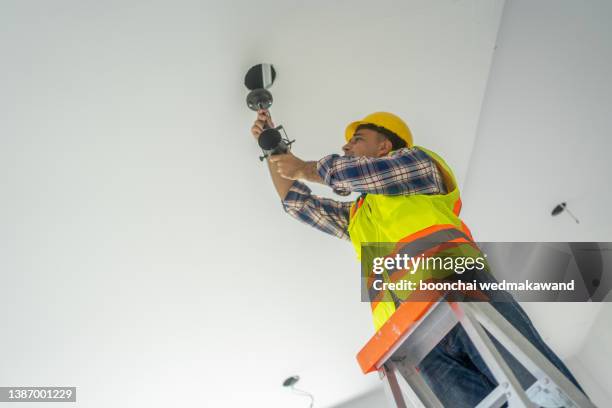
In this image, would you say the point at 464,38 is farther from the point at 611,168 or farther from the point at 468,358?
the point at 611,168

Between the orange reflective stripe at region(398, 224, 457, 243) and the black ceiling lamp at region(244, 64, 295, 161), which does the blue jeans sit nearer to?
the orange reflective stripe at region(398, 224, 457, 243)

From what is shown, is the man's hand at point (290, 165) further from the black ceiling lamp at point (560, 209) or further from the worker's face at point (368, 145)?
the black ceiling lamp at point (560, 209)

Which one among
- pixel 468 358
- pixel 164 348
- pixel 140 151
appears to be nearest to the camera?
pixel 468 358

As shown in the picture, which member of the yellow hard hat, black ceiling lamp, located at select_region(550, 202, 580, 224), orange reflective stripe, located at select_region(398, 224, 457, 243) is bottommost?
orange reflective stripe, located at select_region(398, 224, 457, 243)

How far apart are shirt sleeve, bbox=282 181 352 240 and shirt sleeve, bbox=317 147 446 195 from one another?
1.03 ft

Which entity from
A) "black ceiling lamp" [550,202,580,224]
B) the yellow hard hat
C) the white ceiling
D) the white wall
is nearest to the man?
the yellow hard hat

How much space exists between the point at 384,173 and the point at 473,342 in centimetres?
51

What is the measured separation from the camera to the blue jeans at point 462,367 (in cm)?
91

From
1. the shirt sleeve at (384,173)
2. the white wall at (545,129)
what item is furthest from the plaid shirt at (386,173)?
the white wall at (545,129)

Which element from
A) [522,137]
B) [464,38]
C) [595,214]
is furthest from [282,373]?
[595,214]

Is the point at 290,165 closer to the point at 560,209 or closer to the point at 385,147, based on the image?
the point at 385,147

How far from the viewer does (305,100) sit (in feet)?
4.76

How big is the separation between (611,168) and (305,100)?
1925 mm

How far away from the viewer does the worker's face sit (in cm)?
140
